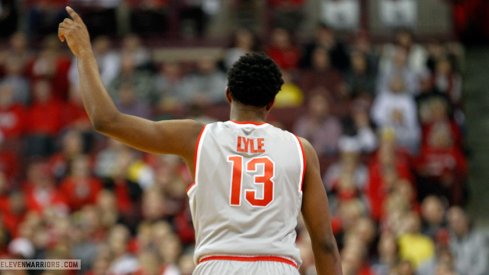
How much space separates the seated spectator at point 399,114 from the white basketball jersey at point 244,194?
438 inches

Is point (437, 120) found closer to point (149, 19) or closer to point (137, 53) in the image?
point (137, 53)

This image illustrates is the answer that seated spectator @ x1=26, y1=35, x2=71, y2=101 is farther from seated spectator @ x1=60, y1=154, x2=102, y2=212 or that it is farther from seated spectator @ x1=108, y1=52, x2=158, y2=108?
seated spectator @ x1=60, y1=154, x2=102, y2=212

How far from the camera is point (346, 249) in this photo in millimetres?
12859

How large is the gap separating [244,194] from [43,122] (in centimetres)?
1310

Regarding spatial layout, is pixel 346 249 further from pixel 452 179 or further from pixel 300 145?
pixel 300 145

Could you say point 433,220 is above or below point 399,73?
below

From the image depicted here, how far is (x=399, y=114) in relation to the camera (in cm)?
1655

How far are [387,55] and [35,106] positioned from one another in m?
6.46

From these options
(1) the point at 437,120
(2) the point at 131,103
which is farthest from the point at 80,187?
(1) the point at 437,120

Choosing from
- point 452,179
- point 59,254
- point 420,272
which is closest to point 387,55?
point 452,179

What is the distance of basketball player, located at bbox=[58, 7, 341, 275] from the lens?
17.2ft

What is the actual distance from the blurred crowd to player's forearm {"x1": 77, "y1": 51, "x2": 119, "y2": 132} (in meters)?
6.67

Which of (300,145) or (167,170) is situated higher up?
(300,145)

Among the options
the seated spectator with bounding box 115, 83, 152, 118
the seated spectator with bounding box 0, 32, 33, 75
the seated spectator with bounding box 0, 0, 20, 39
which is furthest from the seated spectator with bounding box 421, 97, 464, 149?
the seated spectator with bounding box 0, 0, 20, 39
